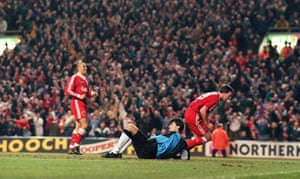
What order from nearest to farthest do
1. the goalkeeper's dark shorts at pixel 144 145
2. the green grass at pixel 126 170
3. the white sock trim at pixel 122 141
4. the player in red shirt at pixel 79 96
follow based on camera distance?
1. the green grass at pixel 126 170
2. the goalkeeper's dark shorts at pixel 144 145
3. the white sock trim at pixel 122 141
4. the player in red shirt at pixel 79 96

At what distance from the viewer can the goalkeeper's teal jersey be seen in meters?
18.9

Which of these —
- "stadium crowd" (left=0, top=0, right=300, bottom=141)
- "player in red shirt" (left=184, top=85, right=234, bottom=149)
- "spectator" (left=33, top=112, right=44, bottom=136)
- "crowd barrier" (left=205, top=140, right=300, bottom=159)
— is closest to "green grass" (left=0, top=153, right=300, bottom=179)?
"player in red shirt" (left=184, top=85, right=234, bottom=149)

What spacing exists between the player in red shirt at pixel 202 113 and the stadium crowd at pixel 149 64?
7878 millimetres

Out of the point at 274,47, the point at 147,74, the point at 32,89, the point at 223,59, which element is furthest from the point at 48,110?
the point at 274,47

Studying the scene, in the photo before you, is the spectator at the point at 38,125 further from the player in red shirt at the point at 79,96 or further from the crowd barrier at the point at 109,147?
the player in red shirt at the point at 79,96

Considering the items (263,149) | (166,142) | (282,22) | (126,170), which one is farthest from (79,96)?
(282,22)

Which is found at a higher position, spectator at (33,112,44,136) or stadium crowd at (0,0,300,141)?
stadium crowd at (0,0,300,141)

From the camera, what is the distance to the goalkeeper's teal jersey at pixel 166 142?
1892 cm

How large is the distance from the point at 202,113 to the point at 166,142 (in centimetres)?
246

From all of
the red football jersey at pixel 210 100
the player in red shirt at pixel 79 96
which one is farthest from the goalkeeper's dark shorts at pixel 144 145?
the player in red shirt at pixel 79 96

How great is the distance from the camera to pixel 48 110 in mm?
32812

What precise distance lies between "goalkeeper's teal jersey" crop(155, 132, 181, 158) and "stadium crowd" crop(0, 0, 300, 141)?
10597 millimetres

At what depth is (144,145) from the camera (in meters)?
19.0

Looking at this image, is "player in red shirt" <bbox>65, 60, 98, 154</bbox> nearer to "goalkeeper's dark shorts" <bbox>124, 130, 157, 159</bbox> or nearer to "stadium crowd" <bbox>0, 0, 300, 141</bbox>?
"goalkeeper's dark shorts" <bbox>124, 130, 157, 159</bbox>
